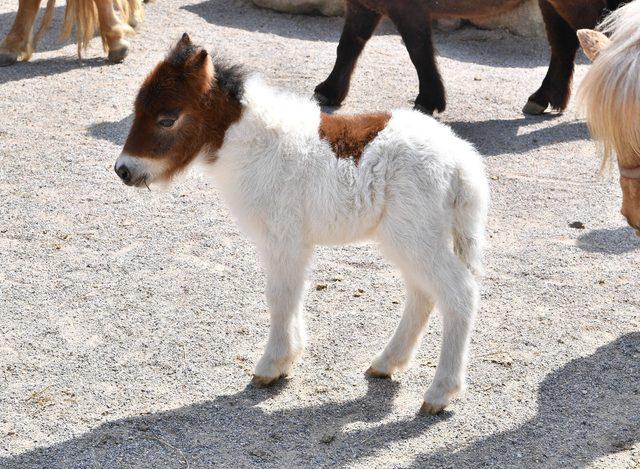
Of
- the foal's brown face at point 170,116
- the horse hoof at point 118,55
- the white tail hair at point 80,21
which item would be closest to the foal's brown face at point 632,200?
the foal's brown face at point 170,116

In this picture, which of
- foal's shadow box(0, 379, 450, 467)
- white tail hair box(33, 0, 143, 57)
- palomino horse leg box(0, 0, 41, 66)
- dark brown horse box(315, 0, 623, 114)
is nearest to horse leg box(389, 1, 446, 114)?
dark brown horse box(315, 0, 623, 114)

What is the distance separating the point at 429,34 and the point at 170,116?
156 inches

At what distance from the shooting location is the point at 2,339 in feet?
13.7

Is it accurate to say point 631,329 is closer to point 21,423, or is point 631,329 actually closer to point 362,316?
point 362,316

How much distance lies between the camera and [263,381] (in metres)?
3.87

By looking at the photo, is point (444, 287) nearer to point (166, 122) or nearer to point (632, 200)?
point (632, 200)

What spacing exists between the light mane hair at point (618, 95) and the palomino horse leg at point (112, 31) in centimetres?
523

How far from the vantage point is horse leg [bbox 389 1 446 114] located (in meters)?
7.08

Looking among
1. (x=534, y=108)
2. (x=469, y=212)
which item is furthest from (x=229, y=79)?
(x=534, y=108)

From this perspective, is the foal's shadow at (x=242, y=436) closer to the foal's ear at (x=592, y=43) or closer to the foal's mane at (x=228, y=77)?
the foal's mane at (x=228, y=77)

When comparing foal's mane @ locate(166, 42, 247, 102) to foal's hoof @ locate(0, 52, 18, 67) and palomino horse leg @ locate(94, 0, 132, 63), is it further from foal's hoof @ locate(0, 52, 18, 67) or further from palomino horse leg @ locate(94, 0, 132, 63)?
foal's hoof @ locate(0, 52, 18, 67)

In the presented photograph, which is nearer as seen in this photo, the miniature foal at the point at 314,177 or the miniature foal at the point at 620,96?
the miniature foal at the point at 620,96

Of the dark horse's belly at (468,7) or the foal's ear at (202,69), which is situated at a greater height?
the foal's ear at (202,69)

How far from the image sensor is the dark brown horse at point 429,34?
7082 mm
